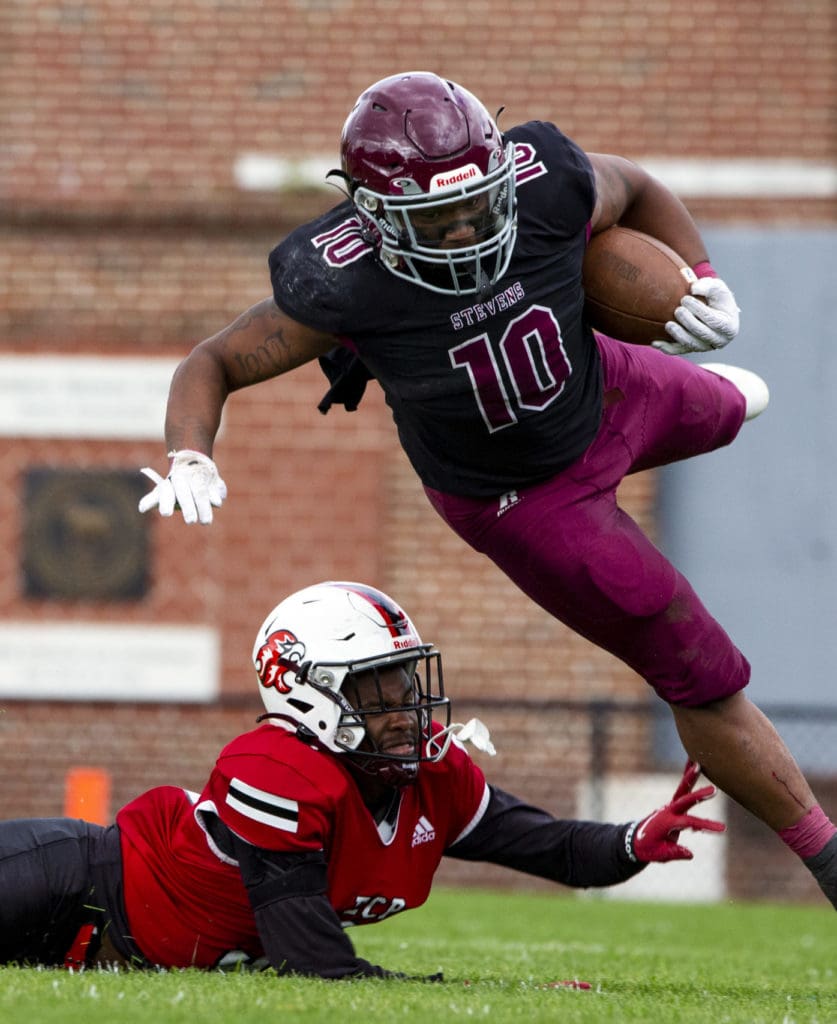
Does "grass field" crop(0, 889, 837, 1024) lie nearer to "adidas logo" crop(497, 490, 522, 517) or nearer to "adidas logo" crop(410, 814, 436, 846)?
"adidas logo" crop(410, 814, 436, 846)

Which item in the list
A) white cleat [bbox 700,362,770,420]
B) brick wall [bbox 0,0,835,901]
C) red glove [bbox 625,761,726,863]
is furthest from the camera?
brick wall [bbox 0,0,835,901]

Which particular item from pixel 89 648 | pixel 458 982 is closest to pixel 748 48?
pixel 89 648

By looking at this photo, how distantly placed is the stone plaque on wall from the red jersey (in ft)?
19.7

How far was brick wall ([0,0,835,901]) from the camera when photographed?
10.0 meters

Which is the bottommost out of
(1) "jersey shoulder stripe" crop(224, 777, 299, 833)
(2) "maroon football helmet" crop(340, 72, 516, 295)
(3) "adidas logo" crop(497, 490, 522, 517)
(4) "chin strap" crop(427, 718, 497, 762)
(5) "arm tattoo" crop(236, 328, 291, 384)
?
(1) "jersey shoulder stripe" crop(224, 777, 299, 833)

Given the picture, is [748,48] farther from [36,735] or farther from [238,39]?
[36,735]

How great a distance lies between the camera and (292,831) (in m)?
3.72

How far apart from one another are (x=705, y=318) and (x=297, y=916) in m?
1.75

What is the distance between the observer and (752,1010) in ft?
11.8

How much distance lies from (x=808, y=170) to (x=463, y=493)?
6.70 metres

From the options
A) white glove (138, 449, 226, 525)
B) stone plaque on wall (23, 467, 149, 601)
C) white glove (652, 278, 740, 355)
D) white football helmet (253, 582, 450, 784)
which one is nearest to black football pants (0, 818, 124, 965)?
white football helmet (253, 582, 450, 784)

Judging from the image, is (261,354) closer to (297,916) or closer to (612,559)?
(612,559)

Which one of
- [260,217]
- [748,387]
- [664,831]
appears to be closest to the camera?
[664,831]

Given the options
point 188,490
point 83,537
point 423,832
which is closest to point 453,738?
point 423,832
